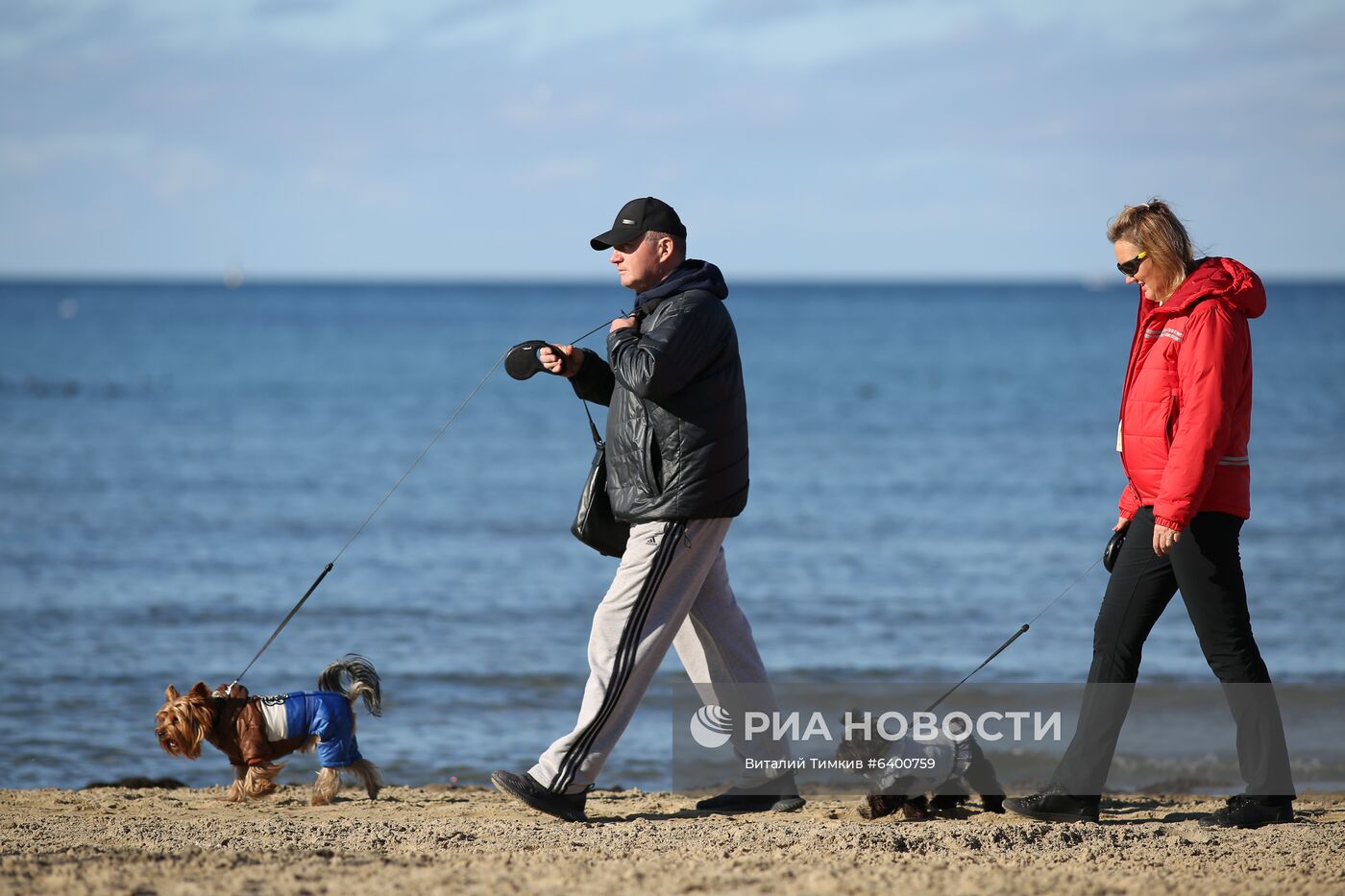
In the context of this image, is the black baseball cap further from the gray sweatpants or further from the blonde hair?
the blonde hair

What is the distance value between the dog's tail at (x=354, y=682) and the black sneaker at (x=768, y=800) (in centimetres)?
133

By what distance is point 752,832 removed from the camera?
173 inches

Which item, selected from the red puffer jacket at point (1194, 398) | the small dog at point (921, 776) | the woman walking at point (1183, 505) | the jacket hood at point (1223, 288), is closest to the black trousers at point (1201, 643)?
the woman walking at point (1183, 505)

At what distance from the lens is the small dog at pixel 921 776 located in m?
4.59

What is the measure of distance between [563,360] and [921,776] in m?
1.93

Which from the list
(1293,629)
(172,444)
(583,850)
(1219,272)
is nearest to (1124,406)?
(1219,272)

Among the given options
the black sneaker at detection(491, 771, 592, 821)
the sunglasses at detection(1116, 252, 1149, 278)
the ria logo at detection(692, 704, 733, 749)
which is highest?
the sunglasses at detection(1116, 252, 1149, 278)

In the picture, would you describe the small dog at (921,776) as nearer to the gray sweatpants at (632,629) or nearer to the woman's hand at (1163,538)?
the gray sweatpants at (632,629)

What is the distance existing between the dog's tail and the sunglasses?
309 cm

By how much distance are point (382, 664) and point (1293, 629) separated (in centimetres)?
660

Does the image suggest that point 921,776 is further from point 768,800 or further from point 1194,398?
point 1194,398

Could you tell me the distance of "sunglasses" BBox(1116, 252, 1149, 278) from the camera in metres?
4.36

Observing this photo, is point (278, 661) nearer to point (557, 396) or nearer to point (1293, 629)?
point (1293, 629)

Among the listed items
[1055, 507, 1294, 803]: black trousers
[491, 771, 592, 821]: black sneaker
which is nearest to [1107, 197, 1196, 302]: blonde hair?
[1055, 507, 1294, 803]: black trousers
